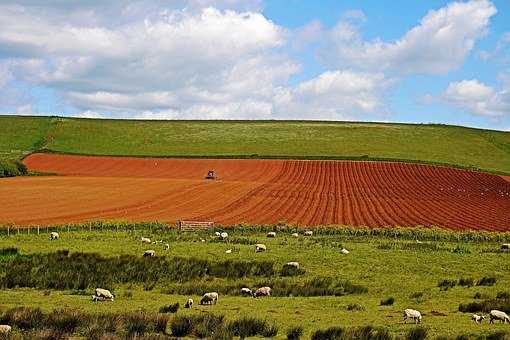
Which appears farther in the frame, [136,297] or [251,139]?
[251,139]

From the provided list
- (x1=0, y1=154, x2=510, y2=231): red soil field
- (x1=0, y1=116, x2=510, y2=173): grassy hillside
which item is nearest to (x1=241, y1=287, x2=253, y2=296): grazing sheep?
(x1=0, y1=154, x2=510, y2=231): red soil field

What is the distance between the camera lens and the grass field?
24.3 metres

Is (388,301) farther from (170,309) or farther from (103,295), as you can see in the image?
(103,295)

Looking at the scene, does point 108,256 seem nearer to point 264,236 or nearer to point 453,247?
point 264,236

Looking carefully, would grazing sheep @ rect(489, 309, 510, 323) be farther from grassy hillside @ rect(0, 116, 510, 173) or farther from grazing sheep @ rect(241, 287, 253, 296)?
grassy hillside @ rect(0, 116, 510, 173)

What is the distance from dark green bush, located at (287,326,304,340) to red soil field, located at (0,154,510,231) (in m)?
36.8

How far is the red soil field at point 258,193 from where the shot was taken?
2421 inches

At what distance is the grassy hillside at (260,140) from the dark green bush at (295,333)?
91634 mm

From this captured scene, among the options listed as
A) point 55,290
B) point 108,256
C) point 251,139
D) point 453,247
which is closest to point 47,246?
point 108,256

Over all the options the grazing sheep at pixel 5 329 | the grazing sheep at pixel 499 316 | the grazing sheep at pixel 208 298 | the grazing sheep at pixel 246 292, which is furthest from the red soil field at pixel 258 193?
the grazing sheep at pixel 5 329

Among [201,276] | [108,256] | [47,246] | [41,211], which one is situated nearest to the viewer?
[201,276]

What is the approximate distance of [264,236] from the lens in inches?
1898

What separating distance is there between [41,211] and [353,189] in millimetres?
37730

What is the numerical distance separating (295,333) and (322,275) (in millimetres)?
12567
